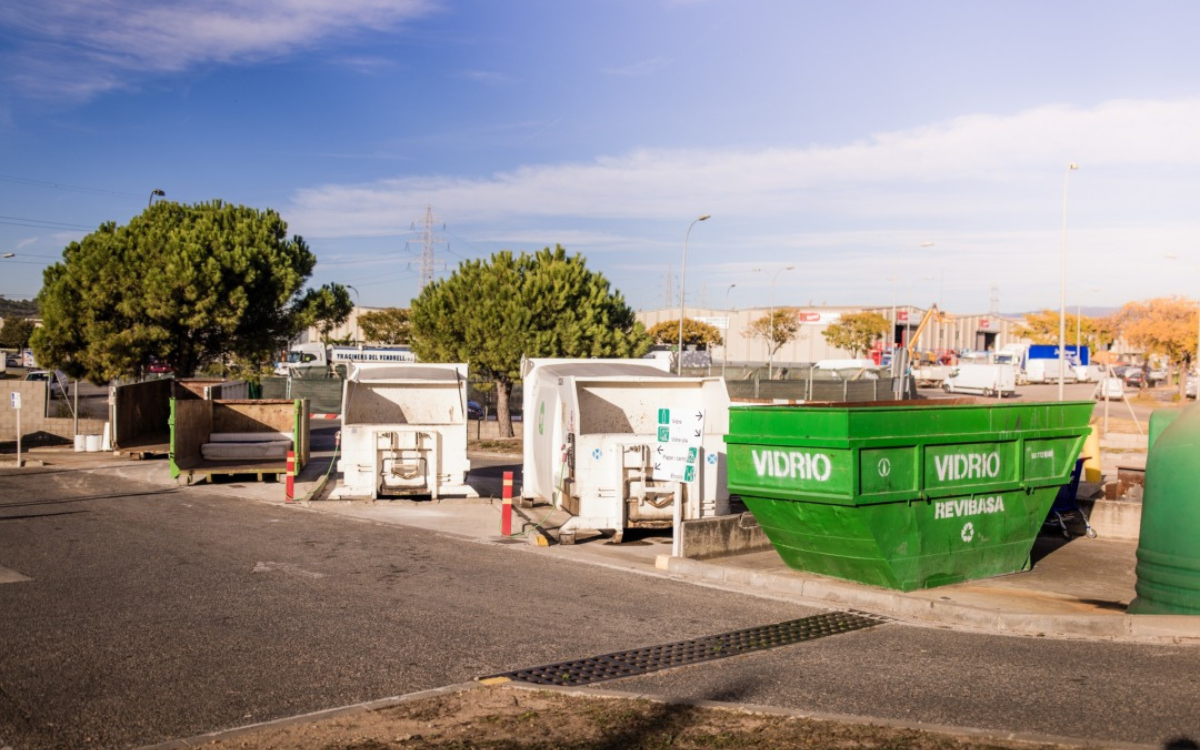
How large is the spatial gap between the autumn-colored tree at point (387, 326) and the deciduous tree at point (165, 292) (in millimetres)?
50848

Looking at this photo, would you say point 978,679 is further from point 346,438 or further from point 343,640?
point 346,438

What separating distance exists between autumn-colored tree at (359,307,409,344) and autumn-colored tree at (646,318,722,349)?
2197 cm

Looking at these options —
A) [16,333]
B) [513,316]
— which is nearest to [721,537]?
[513,316]

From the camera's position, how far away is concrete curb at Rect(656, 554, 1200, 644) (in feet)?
29.1

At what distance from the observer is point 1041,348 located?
74875 mm

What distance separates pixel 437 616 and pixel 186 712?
3.05m

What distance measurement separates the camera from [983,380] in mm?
62188

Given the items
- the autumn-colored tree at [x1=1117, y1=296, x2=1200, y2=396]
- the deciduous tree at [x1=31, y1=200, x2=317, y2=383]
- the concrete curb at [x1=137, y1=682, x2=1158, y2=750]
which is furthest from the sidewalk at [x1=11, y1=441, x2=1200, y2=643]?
the autumn-colored tree at [x1=1117, y1=296, x2=1200, y2=396]

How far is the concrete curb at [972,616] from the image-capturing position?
8.88 meters

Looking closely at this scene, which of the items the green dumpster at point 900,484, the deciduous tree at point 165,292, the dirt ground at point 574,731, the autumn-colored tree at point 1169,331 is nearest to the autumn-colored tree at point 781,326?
the autumn-colored tree at point 1169,331

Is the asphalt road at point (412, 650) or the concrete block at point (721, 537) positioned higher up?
the concrete block at point (721, 537)

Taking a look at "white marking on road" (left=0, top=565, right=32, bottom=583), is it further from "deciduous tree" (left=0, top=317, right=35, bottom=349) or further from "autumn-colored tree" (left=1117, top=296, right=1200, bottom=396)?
"deciduous tree" (left=0, top=317, right=35, bottom=349)

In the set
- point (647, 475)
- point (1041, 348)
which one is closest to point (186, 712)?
point (647, 475)

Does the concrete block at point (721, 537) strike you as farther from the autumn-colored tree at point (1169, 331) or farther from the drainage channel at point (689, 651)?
the autumn-colored tree at point (1169, 331)
